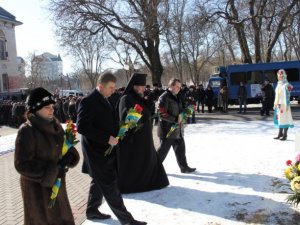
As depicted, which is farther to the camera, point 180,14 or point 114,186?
point 180,14

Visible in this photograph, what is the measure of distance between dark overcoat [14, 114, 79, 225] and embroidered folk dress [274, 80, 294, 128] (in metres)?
8.19

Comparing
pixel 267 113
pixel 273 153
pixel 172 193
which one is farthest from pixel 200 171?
pixel 267 113

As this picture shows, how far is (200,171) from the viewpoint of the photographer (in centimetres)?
806

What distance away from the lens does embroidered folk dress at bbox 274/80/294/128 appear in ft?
35.6

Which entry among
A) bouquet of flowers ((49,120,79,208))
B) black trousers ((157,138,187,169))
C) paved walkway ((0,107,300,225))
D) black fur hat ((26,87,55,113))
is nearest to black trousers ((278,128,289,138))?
black trousers ((157,138,187,169))

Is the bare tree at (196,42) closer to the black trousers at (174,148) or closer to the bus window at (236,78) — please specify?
the bus window at (236,78)

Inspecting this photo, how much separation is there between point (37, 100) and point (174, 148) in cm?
435

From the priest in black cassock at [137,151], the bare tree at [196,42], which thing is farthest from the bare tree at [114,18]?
the priest in black cassock at [137,151]

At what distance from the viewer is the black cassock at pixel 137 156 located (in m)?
6.39

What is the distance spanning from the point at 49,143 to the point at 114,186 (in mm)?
1315

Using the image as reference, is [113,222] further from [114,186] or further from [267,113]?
[267,113]

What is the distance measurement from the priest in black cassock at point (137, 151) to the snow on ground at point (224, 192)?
Answer: 208 mm

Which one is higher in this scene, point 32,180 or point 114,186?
point 32,180

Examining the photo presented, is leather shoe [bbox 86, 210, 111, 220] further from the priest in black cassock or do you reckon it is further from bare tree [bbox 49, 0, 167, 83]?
bare tree [bbox 49, 0, 167, 83]
